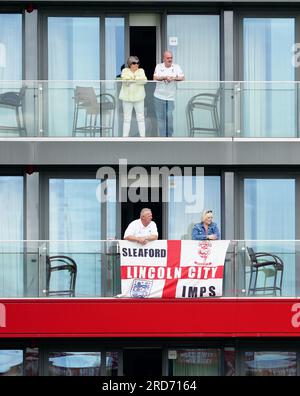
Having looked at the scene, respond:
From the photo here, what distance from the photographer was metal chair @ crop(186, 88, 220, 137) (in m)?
32.4

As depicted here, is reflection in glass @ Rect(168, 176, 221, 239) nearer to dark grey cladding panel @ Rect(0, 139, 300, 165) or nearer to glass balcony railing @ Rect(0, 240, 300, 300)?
dark grey cladding panel @ Rect(0, 139, 300, 165)

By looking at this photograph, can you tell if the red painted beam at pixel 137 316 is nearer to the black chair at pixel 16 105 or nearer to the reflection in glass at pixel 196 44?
the black chair at pixel 16 105

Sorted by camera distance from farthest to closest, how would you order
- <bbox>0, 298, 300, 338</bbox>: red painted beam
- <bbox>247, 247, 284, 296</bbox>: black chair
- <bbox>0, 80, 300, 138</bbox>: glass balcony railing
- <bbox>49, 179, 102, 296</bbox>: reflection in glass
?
1. <bbox>49, 179, 102, 296</bbox>: reflection in glass
2. <bbox>0, 80, 300, 138</bbox>: glass balcony railing
3. <bbox>247, 247, 284, 296</bbox>: black chair
4. <bbox>0, 298, 300, 338</bbox>: red painted beam

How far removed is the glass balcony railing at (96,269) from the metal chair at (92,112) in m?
2.50

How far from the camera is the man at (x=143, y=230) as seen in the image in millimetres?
31125

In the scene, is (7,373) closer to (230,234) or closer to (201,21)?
(230,234)

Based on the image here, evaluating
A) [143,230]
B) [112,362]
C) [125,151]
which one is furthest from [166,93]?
[112,362]

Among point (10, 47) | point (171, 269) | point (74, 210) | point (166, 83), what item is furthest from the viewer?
point (10, 47)

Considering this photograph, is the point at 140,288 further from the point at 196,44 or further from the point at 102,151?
the point at 196,44

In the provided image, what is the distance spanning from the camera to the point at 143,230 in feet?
103

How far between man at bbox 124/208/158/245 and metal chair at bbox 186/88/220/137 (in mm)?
2329

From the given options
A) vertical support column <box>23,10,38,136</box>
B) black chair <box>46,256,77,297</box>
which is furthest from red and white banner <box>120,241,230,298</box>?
vertical support column <box>23,10,38,136</box>

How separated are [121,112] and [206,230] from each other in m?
3.14

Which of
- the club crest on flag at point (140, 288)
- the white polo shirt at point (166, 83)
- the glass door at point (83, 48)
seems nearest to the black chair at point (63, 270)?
the club crest on flag at point (140, 288)
